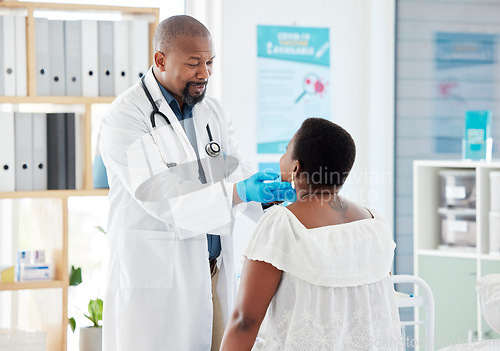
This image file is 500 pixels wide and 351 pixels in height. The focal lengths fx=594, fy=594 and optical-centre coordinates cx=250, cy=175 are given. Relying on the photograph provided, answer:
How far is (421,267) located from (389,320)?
5.28 feet

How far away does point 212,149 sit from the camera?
6.07 ft

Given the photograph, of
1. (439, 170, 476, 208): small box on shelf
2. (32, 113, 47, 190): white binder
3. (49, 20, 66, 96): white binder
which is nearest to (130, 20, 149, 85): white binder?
(49, 20, 66, 96): white binder

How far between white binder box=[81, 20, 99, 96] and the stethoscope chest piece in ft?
2.53

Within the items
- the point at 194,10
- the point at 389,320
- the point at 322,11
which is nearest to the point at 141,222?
the point at 389,320

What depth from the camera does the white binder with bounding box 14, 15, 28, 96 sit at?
2.31 meters

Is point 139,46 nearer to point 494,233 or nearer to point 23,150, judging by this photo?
point 23,150

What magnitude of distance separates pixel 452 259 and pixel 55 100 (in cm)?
188

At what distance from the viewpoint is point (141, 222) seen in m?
1.75

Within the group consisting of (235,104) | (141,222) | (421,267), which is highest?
(235,104)

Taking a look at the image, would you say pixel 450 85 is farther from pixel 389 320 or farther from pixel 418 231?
pixel 389 320

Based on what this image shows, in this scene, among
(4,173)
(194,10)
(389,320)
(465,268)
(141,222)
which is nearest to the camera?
(389,320)

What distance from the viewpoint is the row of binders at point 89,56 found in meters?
2.34

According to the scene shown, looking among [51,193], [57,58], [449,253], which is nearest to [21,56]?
[57,58]

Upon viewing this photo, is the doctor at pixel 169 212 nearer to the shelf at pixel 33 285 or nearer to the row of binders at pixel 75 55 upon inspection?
the row of binders at pixel 75 55
